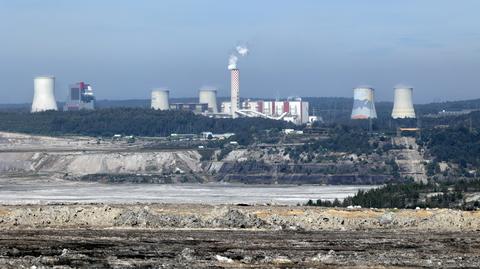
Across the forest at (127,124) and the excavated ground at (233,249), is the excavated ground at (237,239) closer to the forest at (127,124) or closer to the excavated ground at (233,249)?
the excavated ground at (233,249)

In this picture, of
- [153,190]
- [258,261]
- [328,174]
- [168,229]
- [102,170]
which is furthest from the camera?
[102,170]

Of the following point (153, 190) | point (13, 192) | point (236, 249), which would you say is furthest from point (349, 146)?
point (236, 249)

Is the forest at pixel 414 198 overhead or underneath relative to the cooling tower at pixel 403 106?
underneath

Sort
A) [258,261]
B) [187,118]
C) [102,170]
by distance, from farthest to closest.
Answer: [187,118], [102,170], [258,261]

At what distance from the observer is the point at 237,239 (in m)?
43.1

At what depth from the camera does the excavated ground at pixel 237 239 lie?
34.5m

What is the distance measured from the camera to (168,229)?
48.5m

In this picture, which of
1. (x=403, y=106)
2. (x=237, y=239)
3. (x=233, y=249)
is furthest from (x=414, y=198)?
(x=403, y=106)

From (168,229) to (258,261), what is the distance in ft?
47.1

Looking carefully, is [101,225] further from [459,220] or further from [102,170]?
[102,170]

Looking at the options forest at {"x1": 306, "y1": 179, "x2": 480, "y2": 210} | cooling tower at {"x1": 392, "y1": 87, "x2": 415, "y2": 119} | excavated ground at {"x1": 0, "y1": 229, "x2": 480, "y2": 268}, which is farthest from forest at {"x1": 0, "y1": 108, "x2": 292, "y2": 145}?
excavated ground at {"x1": 0, "y1": 229, "x2": 480, "y2": 268}

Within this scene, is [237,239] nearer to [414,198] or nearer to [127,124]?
[414,198]

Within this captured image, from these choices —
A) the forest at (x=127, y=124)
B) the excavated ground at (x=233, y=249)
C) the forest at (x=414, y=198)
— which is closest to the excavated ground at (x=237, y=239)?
the excavated ground at (x=233, y=249)

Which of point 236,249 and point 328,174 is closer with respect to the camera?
point 236,249
